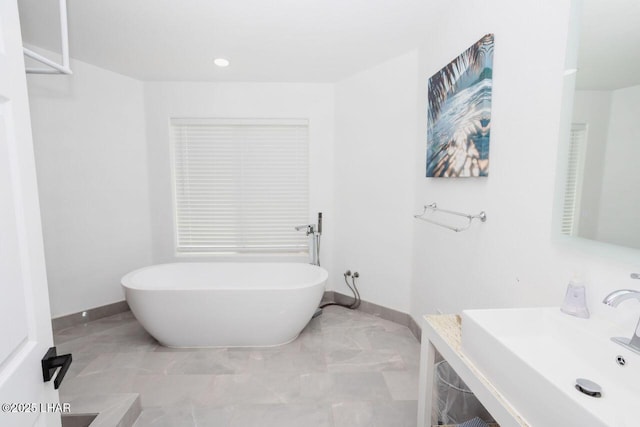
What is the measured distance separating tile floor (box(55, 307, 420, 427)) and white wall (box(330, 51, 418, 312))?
555 mm

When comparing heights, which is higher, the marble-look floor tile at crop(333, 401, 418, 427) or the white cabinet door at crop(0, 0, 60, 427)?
the white cabinet door at crop(0, 0, 60, 427)

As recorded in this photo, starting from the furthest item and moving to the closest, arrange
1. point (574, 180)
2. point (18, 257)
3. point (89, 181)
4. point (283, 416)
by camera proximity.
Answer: point (89, 181)
point (283, 416)
point (574, 180)
point (18, 257)

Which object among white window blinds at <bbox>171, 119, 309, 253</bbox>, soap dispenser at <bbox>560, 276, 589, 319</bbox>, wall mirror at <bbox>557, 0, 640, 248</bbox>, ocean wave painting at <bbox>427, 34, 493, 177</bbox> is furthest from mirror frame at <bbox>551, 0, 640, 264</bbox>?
white window blinds at <bbox>171, 119, 309, 253</bbox>

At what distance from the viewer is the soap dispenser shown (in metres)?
1.04

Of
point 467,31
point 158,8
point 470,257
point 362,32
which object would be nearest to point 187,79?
point 158,8

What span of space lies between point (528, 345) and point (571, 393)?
0.35 metres

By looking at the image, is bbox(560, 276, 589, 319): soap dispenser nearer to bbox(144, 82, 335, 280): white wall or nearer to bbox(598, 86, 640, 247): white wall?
bbox(598, 86, 640, 247): white wall

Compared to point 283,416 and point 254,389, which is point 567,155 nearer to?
point 283,416

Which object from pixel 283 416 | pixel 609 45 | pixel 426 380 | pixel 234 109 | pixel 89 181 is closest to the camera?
pixel 609 45

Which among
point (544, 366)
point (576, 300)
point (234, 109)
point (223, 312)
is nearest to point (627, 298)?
point (576, 300)

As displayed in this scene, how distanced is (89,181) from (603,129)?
147 inches

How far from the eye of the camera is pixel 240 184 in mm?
3354

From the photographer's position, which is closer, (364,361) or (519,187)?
(519,187)

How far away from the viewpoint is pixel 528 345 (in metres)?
1.03
